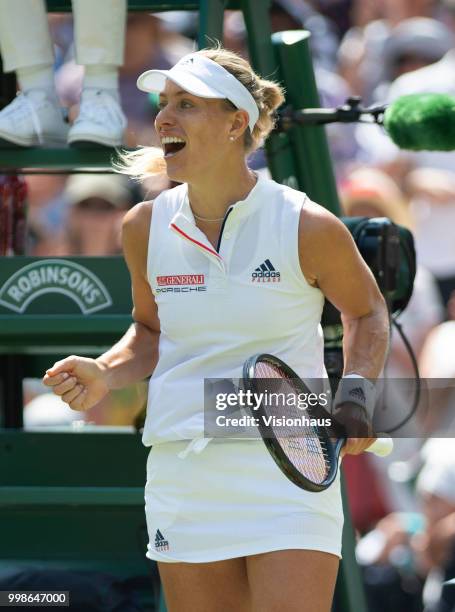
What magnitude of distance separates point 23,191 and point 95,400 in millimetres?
1276

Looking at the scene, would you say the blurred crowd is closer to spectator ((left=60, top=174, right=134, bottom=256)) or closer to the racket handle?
spectator ((left=60, top=174, right=134, bottom=256))

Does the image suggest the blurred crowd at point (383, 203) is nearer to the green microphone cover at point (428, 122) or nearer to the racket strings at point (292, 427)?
the green microphone cover at point (428, 122)

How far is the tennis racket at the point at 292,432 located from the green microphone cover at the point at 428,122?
102 cm

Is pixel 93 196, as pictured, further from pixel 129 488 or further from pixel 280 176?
pixel 129 488

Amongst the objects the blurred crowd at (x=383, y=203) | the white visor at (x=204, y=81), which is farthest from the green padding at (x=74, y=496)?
the white visor at (x=204, y=81)

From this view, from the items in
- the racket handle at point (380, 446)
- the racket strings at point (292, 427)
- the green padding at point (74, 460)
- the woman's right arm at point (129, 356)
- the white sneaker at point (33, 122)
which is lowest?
the green padding at point (74, 460)

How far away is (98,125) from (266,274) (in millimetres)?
931

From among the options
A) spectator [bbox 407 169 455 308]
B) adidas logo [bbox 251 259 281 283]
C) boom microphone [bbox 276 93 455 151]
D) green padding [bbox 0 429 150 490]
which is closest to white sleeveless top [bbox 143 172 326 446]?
adidas logo [bbox 251 259 281 283]

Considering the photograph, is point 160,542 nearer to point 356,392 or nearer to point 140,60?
point 356,392

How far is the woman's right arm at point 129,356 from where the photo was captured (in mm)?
2730

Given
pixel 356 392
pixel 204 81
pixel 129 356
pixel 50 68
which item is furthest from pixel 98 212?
pixel 356 392

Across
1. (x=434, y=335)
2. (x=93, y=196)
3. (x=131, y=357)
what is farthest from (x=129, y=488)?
(x=93, y=196)

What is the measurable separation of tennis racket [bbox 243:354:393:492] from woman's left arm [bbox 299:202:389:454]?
9 centimetres

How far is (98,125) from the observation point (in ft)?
11.3
